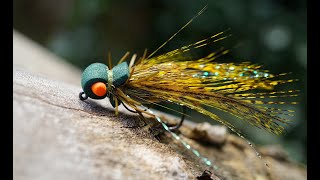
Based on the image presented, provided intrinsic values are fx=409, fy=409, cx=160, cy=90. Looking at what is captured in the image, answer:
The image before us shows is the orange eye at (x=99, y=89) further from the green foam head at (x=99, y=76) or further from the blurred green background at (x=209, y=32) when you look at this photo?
the blurred green background at (x=209, y=32)

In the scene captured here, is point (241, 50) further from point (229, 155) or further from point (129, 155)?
point (129, 155)

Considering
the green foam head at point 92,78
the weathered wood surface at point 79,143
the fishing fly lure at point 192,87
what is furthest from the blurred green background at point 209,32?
the weathered wood surface at point 79,143

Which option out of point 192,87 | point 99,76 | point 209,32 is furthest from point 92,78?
point 209,32

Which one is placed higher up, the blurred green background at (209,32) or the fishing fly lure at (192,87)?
the blurred green background at (209,32)

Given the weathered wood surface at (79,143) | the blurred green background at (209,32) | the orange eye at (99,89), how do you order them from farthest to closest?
the blurred green background at (209,32) → the orange eye at (99,89) → the weathered wood surface at (79,143)

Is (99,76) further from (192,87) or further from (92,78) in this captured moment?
(192,87)

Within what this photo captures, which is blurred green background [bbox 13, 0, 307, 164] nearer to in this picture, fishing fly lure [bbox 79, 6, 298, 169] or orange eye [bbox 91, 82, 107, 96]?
fishing fly lure [bbox 79, 6, 298, 169]

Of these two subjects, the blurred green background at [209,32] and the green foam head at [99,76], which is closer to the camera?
the green foam head at [99,76]

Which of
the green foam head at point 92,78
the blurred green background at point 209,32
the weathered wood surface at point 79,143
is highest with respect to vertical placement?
the blurred green background at point 209,32
